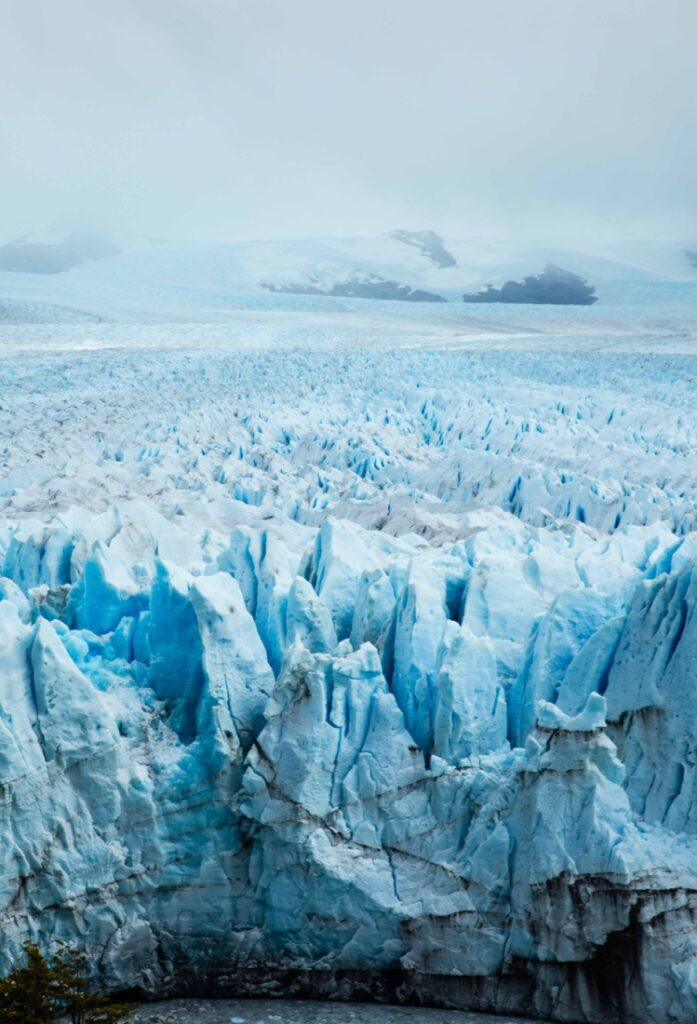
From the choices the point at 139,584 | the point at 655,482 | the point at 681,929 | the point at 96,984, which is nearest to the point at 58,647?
the point at 139,584

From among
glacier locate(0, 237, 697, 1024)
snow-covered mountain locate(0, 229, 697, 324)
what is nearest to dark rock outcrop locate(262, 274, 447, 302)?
snow-covered mountain locate(0, 229, 697, 324)

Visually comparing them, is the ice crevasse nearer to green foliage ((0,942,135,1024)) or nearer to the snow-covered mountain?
green foliage ((0,942,135,1024))

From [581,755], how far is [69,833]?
7.96 ft

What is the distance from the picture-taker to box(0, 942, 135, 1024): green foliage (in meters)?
4.29

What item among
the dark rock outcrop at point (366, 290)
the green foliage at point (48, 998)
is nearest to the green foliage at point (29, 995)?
the green foliage at point (48, 998)

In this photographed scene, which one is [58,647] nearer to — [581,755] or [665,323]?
[581,755]

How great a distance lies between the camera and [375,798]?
4895 mm

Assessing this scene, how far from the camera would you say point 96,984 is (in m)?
4.75

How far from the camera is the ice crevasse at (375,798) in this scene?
15.0 feet

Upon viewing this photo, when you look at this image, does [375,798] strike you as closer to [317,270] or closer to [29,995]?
[29,995]

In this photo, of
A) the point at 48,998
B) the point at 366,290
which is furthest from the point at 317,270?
the point at 48,998

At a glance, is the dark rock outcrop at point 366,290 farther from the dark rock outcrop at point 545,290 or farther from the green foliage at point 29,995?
the green foliage at point 29,995

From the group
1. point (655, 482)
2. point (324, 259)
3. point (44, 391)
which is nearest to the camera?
point (655, 482)

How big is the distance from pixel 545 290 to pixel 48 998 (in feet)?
115
